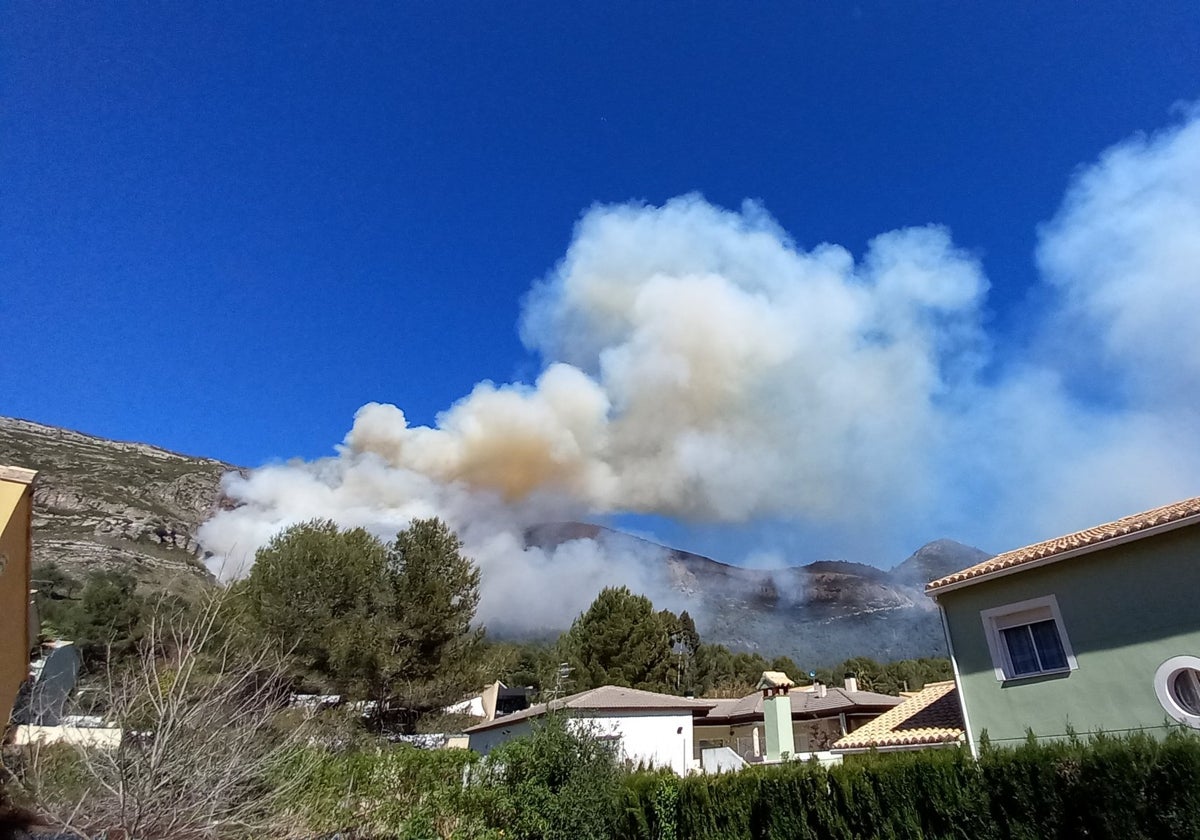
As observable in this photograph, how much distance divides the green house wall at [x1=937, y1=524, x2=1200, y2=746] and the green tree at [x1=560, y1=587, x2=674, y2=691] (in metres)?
29.5

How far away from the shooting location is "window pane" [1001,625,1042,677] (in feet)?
39.3

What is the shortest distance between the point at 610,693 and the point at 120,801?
853 inches

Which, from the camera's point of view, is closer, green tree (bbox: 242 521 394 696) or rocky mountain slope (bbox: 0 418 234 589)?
green tree (bbox: 242 521 394 696)

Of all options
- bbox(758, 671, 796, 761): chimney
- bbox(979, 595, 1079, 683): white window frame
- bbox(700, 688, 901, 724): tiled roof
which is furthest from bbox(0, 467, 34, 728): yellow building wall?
bbox(700, 688, 901, 724): tiled roof

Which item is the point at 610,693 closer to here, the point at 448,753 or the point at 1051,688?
the point at 448,753

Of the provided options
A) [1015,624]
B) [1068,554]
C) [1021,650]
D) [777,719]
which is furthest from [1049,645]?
[777,719]

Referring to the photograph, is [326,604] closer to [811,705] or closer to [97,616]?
[97,616]

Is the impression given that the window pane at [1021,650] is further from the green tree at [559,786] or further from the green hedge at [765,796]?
the green tree at [559,786]

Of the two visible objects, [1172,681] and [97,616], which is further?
[97,616]

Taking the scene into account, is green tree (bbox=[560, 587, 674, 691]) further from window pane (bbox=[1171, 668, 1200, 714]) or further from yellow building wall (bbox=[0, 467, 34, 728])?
window pane (bbox=[1171, 668, 1200, 714])

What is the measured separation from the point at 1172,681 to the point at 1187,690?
0.72 feet

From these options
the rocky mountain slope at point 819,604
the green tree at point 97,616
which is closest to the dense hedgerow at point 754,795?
the green tree at point 97,616

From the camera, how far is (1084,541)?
1144cm

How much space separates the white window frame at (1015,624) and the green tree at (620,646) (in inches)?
1164
